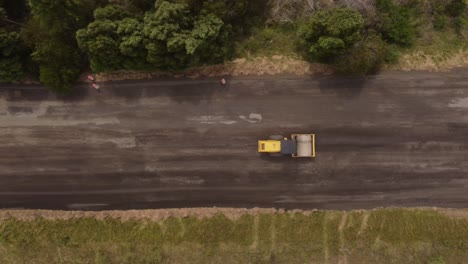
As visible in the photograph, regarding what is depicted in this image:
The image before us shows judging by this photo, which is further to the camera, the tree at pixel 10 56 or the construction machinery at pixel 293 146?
the construction machinery at pixel 293 146

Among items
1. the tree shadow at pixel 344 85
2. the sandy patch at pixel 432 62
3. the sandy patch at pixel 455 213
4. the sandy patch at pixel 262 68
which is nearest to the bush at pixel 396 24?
the sandy patch at pixel 432 62

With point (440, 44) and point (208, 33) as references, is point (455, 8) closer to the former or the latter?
point (440, 44)

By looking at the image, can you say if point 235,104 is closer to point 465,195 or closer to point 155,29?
point 155,29

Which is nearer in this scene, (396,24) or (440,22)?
(396,24)

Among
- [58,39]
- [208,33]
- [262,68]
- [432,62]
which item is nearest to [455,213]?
[432,62]

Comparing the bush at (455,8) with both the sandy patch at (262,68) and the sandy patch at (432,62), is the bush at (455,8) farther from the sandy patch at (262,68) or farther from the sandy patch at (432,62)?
the sandy patch at (262,68)

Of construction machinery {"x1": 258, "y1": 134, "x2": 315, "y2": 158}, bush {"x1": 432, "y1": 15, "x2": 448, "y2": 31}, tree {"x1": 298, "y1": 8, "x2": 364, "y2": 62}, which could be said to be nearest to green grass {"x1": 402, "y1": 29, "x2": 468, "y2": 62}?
bush {"x1": 432, "y1": 15, "x2": 448, "y2": 31}
